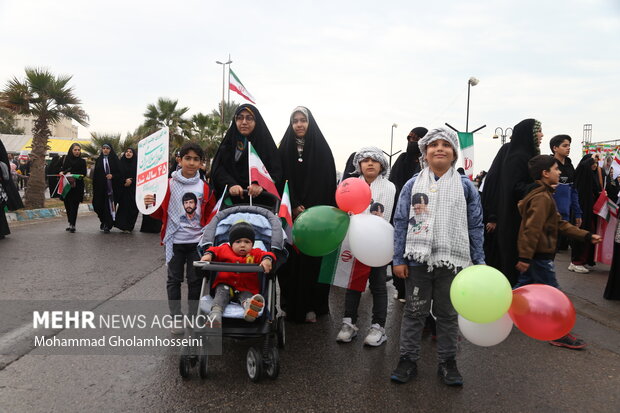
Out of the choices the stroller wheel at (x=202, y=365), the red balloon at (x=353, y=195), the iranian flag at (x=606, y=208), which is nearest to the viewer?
the stroller wheel at (x=202, y=365)

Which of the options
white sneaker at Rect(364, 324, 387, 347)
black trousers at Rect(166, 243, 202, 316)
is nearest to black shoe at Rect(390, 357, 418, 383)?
white sneaker at Rect(364, 324, 387, 347)

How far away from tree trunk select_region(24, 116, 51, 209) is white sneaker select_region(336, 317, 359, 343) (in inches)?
530

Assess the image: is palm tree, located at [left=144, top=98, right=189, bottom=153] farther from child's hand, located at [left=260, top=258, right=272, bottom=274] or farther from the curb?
child's hand, located at [left=260, top=258, right=272, bottom=274]

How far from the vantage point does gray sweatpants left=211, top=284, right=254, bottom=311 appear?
312 cm

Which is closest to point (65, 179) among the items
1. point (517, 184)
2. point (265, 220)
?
point (265, 220)

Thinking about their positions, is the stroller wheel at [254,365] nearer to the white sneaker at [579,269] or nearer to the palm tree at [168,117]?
the white sneaker at [579,269]

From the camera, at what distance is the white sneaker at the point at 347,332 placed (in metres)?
3.93

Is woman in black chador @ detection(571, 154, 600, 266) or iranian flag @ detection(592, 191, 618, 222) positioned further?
woman in black chador @ detection(571, 154, 600, 266)

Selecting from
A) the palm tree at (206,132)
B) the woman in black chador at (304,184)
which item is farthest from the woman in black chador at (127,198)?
the palm tree at (206,132)

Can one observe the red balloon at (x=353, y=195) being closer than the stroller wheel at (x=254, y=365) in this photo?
No

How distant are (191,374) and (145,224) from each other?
29.7ft

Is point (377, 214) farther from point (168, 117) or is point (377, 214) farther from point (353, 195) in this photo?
point (168, 117)

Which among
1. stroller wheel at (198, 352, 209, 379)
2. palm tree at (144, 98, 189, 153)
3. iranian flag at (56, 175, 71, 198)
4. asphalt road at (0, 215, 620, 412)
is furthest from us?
palm tree at (144, 98, 189, 153)

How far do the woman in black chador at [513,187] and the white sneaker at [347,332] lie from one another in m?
1.83
